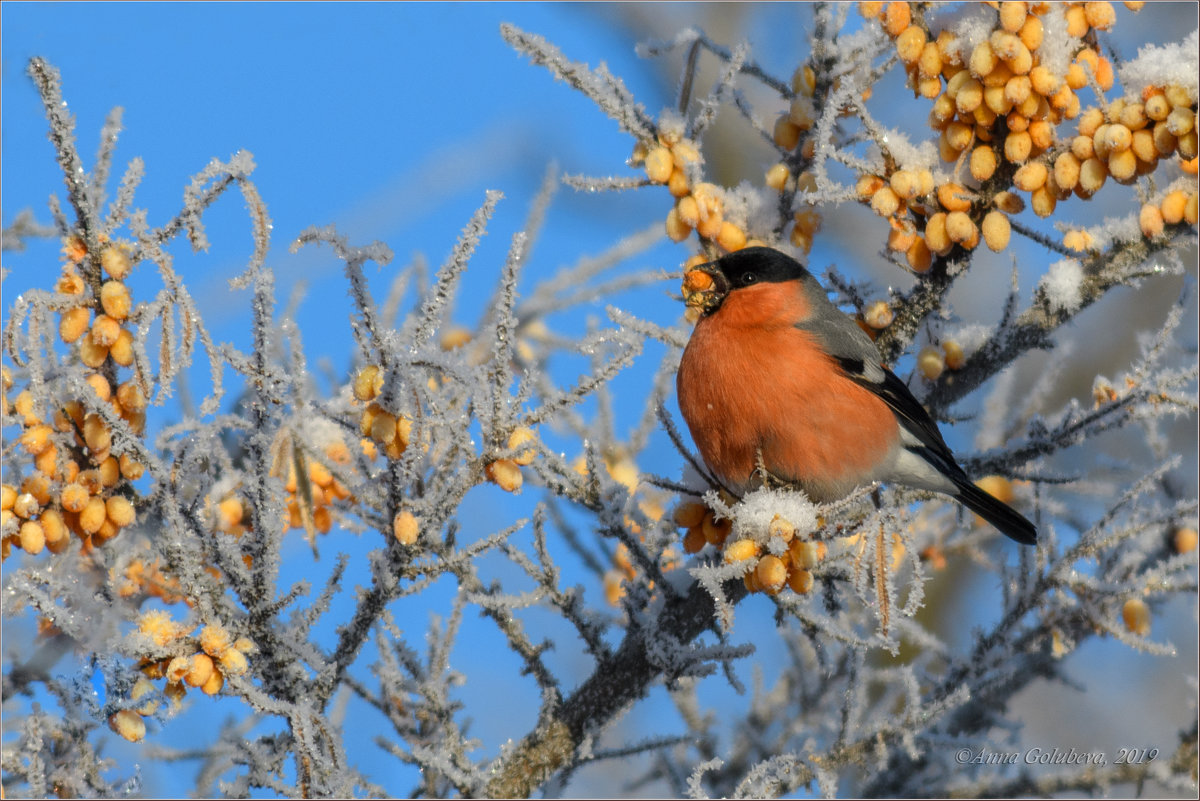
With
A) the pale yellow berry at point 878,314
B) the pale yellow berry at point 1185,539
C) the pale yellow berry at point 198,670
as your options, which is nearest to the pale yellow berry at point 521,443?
the pale yellow berry at point 198,670

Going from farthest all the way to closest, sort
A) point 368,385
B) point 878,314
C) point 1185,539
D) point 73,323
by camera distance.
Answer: point 1185,539 → point 878,314 → point 73,323 → point 368,385

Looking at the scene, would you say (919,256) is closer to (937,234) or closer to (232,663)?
(937,234)

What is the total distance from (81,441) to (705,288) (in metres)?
1.53

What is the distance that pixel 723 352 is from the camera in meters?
3.00

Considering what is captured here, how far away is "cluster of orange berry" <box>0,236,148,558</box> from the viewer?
2.04 meters

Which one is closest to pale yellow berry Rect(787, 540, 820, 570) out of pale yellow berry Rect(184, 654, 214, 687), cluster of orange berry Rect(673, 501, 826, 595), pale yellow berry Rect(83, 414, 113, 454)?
cluster of orange berry Rect(673, 501, 826, 595)

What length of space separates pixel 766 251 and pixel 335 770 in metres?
1.62

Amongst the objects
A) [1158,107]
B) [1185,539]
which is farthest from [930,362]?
[1185,539]

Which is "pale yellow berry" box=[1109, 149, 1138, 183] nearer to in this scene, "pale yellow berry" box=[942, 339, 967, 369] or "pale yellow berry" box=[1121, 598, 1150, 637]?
"pale yellow berry" box=[942, 339, 967, 369]

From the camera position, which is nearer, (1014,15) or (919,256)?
(1014,15)

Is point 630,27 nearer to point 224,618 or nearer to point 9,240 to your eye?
point 9,240

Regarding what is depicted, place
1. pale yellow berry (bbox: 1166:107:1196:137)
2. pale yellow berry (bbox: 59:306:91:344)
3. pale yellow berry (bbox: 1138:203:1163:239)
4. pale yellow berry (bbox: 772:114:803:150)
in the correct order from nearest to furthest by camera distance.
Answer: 1. pale yellow berry (bbox: 59:306:91:344)
2. pale yellow berry (bbox: 1166:107:1196:137)
3. pale yellow berry (bbox: 1138:203:1163:239)
4. pale yellow berry (bbox: 772:114:803:150)

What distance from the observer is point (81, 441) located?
215 centimetres

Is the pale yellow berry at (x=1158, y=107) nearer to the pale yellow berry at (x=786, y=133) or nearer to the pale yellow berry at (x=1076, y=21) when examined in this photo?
the pale yellow berry at (x=1076, y=21)
